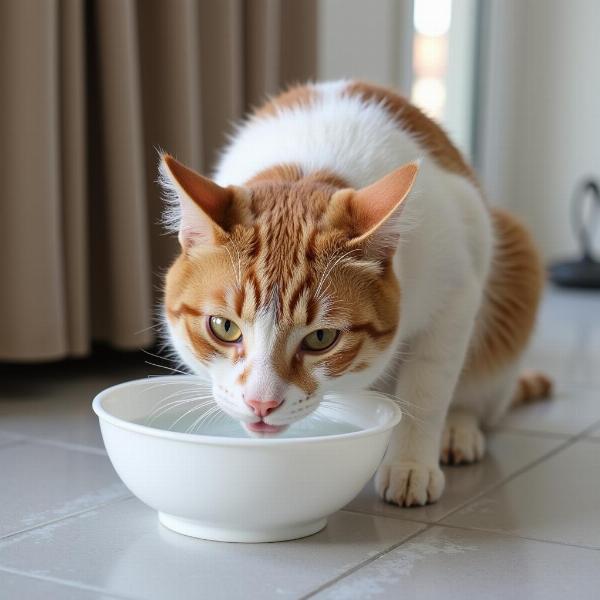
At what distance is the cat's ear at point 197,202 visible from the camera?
1.29 m

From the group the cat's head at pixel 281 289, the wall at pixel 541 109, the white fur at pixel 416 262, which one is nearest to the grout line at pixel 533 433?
the white fur at pixel 416 262

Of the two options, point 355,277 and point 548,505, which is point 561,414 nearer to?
point 548,505

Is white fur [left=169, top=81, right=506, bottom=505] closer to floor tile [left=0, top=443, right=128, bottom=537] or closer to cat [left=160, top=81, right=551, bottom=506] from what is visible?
cat [left=160, top=81, right=551, bottom=506]

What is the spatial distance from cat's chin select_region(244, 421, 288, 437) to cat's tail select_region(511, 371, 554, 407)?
1093 millimetres

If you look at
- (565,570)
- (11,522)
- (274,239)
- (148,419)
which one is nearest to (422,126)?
(274,239)

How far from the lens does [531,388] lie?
2.32m

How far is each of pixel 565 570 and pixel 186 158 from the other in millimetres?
1511

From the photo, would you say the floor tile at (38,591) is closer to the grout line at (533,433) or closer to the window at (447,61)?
the grout line at (533,433)

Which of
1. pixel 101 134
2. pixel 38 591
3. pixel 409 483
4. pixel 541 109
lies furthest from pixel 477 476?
pixel 541 109

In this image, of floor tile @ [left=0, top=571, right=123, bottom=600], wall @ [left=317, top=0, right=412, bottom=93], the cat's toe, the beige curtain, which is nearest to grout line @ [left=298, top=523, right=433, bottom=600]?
floor tile @ [left=0, top=571, right=123, bottom=600]

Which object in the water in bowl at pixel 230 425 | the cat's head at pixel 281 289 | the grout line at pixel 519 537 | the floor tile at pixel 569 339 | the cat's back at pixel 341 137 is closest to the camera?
the cat's head at pixel 281 289

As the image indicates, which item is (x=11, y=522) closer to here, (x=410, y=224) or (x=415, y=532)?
(x=415, y=532)

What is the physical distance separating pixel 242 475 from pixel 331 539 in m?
0.20

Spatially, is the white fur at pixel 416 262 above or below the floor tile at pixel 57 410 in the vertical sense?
above
